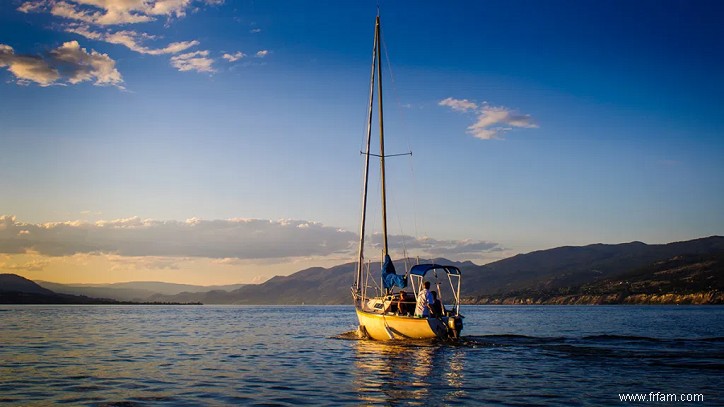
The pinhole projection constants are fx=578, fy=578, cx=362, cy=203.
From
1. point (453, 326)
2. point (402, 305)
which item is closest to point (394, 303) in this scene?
point (402, 305)

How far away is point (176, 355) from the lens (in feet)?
124

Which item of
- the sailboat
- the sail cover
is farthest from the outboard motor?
the sail cover

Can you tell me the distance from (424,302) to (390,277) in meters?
6.81

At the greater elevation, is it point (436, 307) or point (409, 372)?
point (436, 307)

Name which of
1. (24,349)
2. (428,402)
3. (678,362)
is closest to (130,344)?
(24,349)

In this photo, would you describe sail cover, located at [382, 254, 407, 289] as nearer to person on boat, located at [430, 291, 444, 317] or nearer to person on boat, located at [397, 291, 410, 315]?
person on boat, located at [397, 291, 410, 315]

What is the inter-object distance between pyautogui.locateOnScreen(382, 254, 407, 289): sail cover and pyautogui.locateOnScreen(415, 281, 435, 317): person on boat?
469cm

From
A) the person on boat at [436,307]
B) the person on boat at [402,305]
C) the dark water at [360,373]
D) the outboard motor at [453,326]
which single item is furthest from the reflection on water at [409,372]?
the person on boat at [402,305]

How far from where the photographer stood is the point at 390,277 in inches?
1823

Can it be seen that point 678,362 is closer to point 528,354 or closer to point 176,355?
point 528,354

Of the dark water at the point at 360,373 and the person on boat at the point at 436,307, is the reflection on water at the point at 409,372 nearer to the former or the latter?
the dark water at the point at 360,373

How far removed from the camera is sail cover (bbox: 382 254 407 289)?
4517 centimetres

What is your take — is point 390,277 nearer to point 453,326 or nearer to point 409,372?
point 453,326

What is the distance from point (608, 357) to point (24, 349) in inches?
1532
